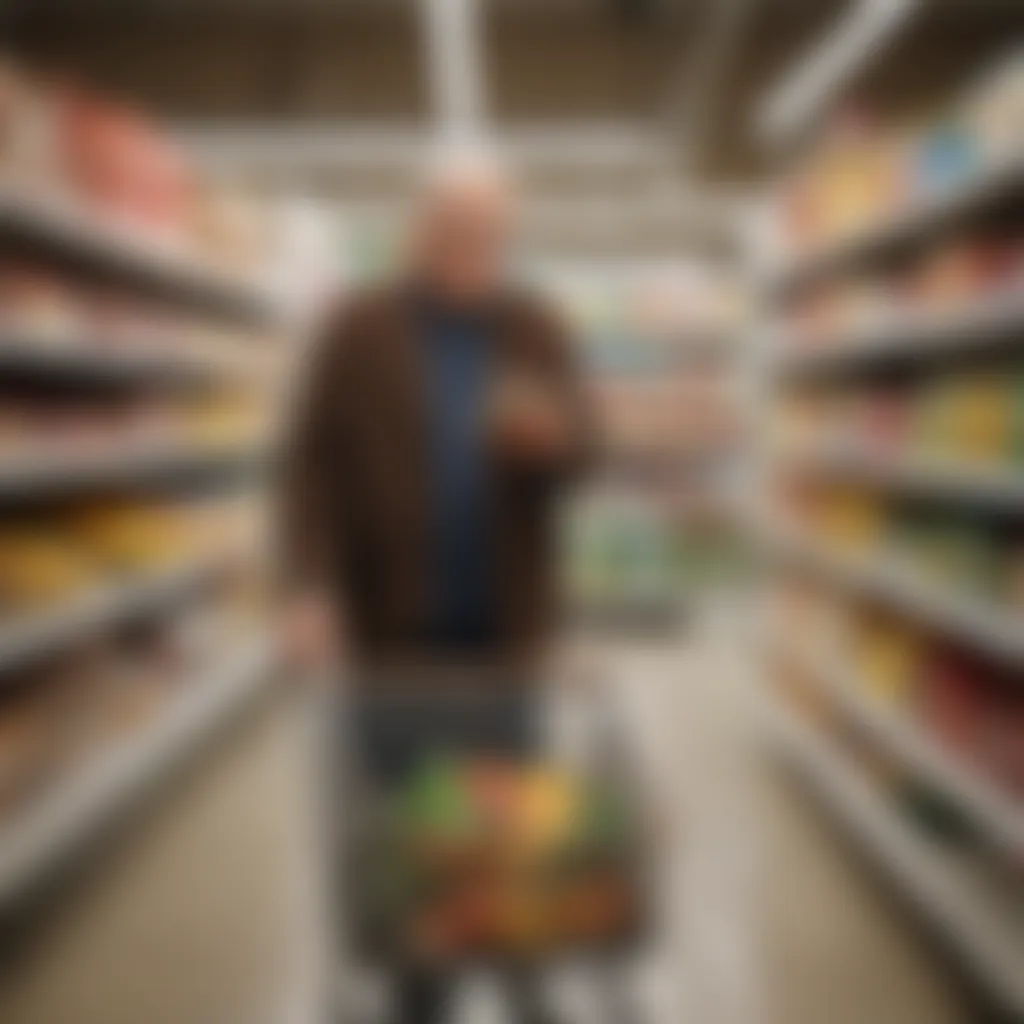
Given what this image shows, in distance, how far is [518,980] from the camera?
2.32 m

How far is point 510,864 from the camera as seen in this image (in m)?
1.71

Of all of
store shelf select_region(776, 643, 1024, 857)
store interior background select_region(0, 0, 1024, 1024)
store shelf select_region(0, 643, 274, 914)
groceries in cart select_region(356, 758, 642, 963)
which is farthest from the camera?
store shelf select_region(0, 643, 274, 914)

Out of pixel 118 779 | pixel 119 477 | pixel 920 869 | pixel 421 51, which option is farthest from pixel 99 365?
pixel 920 869

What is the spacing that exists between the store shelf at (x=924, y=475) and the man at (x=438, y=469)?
1125 millimetres

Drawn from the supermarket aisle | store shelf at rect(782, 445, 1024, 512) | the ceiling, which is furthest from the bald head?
store shelf at rect(782, 445, 1024, 512)

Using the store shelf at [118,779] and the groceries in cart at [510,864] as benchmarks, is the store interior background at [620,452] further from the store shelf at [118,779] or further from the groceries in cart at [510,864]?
the groceries in cart at [510,864]

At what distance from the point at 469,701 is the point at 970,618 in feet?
5.08

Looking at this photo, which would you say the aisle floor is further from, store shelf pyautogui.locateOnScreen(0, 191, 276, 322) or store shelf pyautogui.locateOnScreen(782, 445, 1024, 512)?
store shelf pyautogui.locateOnScreen(0, 191, 276, 322)

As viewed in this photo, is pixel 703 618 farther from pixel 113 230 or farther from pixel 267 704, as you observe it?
pixel 113 230

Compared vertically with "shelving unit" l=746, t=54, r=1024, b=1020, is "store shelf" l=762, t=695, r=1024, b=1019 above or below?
below

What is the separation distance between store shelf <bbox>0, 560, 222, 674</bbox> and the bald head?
4.70 ft

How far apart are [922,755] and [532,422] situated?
1.65 m

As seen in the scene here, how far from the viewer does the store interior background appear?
8.10 ft

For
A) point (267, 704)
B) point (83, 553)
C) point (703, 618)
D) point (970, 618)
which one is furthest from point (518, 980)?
point (703, 618)
